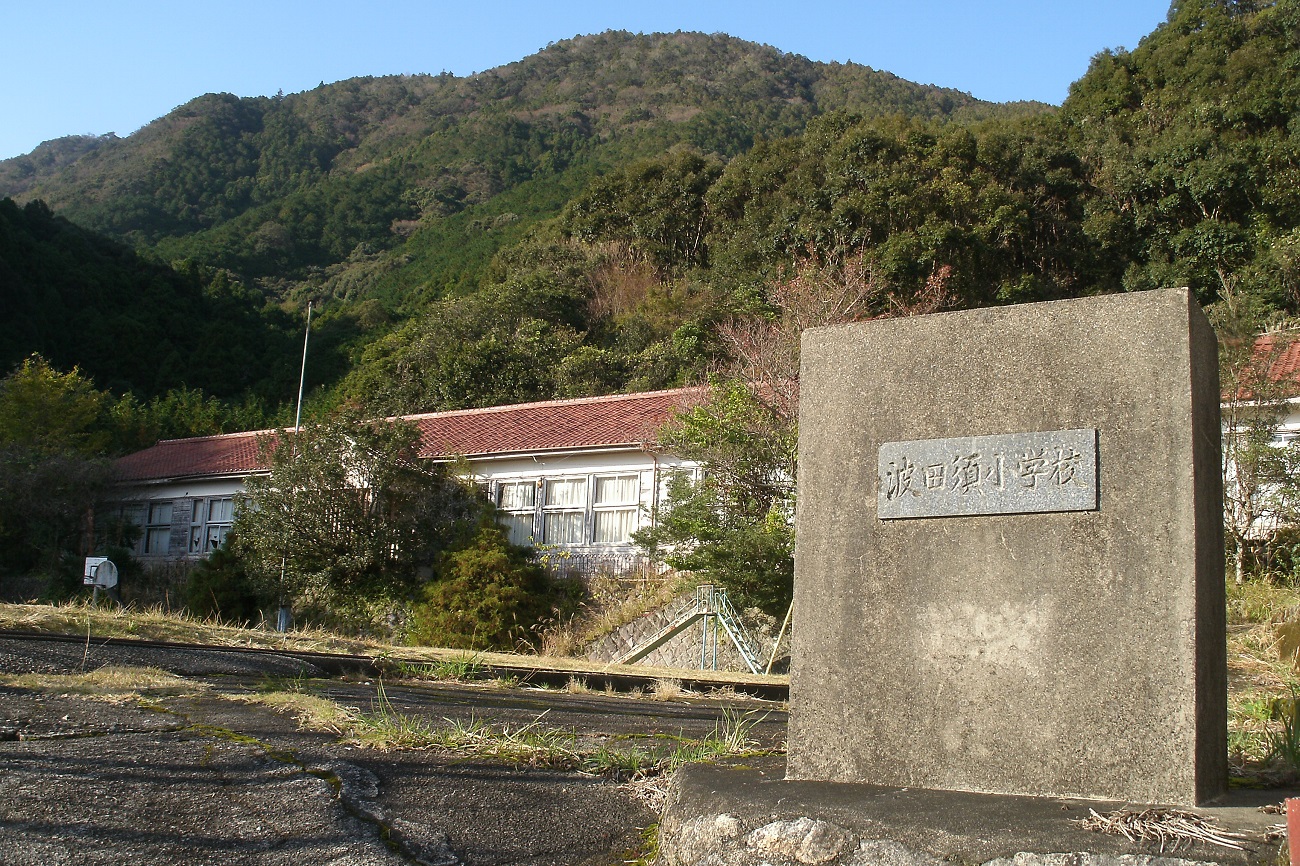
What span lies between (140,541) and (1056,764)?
28.3 metres

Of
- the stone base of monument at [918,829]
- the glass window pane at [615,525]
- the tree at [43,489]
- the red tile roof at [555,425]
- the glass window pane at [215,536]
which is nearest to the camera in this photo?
the stone base of monument at [918,829]

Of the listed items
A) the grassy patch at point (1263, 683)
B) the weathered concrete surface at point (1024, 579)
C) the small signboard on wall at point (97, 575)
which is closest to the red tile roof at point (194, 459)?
the small signboard on wall at point (97, 575)

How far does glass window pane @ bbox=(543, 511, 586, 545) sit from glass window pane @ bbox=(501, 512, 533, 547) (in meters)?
0.36

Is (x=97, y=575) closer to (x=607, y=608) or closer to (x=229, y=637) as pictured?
(x=229, y=637)

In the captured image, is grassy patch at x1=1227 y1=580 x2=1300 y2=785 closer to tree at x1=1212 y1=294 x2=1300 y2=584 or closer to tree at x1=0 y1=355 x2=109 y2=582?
tree at x1=1212 y1=294 x2=1300 y2=584

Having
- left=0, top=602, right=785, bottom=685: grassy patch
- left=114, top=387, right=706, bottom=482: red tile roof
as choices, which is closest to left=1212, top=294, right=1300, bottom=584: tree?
left=0, top=602, right=785, bottom=685: grassy patch

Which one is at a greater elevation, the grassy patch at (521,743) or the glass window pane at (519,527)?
the glass window pane at (519,527)

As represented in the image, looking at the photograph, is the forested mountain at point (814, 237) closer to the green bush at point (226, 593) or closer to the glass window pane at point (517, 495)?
the glass window pane at point (517, 495)

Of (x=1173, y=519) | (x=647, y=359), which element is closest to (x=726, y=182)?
(x=647, y=359)

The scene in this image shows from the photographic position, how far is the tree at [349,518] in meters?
21.4

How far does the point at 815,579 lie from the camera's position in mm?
4082

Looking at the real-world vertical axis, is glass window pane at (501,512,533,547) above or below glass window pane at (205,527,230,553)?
above

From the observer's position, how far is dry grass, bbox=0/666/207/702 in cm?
549

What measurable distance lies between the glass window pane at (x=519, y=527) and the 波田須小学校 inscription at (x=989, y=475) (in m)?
19.5
